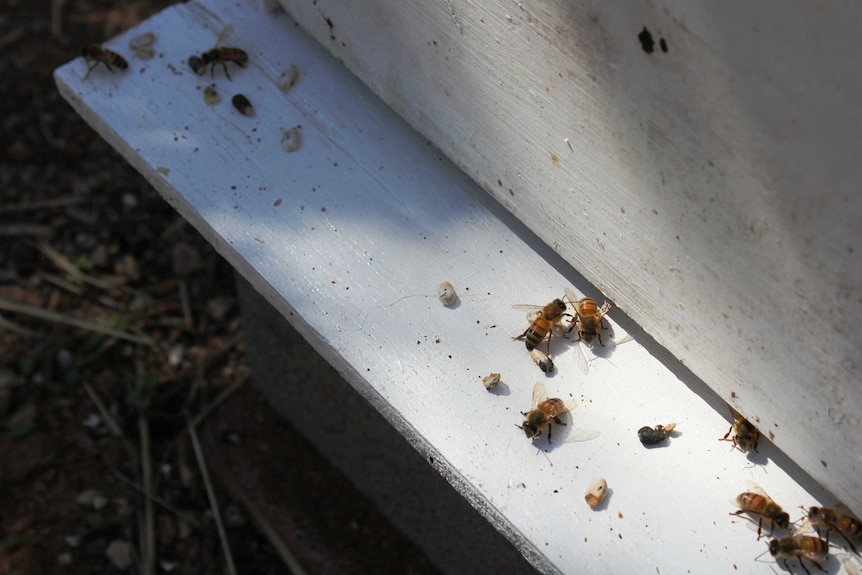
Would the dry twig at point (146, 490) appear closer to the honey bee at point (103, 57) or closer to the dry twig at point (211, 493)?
the dry twig at point (211, 493)

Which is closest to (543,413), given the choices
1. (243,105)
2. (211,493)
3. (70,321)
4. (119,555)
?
(243,105)

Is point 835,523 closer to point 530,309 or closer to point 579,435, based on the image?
point 579,435

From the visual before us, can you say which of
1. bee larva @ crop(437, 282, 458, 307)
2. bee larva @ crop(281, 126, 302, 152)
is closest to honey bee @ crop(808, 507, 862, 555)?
bee larva @ crop(437, 282, 458, 307)

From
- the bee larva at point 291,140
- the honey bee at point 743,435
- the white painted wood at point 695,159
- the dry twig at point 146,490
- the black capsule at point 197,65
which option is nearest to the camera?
the white painted wood at point 695,159

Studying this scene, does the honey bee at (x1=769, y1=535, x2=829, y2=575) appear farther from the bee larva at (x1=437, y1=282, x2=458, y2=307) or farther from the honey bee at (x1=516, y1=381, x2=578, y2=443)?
the bee larva at (x1=437, y1=282, x2=458, y2=307)

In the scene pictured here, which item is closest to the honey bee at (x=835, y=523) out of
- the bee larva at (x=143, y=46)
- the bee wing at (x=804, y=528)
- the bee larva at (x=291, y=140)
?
the bee wing at (x=804, y=528)
